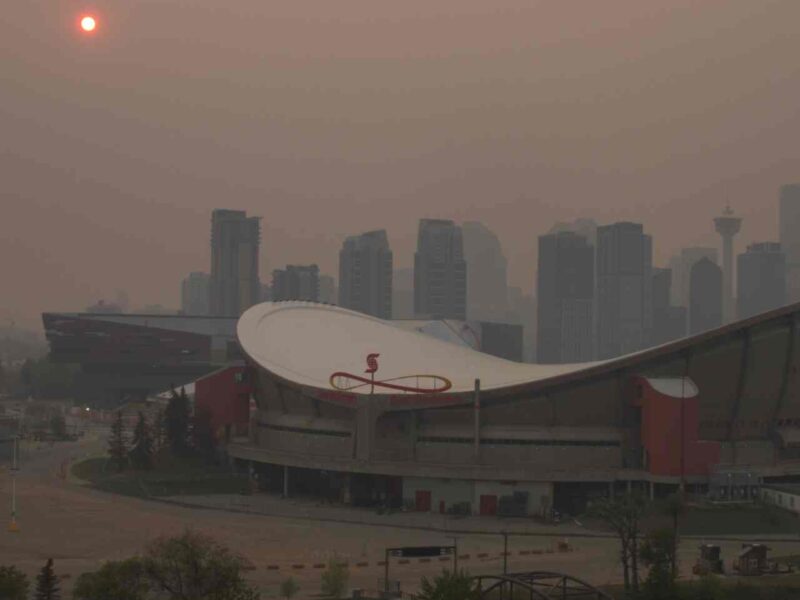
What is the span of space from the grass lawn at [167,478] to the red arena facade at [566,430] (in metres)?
2.88

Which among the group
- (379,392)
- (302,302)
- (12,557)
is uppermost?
(302,302)

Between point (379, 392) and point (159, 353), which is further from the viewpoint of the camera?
point (159, 353)

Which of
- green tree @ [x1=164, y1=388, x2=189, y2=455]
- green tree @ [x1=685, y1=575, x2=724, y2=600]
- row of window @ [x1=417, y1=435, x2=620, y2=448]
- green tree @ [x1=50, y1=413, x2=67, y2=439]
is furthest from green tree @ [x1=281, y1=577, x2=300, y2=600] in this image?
green tree @ [x1=50, y1=413, x2=67, y2=439]

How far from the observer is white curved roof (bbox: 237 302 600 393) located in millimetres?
58719

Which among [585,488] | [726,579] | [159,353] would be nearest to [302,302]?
[585,488]

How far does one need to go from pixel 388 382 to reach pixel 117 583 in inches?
1136

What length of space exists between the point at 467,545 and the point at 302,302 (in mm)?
31256

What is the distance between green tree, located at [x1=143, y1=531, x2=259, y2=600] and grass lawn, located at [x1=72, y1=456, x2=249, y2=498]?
2496cm

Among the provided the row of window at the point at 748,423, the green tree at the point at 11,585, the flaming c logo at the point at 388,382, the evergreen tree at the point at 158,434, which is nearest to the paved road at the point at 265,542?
the flaming c logo at the point at 388,382

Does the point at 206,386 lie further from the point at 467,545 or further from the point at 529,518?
the point at 467,545

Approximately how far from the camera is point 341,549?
42.7 meters

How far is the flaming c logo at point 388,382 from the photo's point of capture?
2180 inches

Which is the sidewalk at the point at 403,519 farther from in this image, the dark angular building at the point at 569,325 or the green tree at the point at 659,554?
the dark angular building at the point at 569,325

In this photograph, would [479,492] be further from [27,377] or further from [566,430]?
[27,377]
